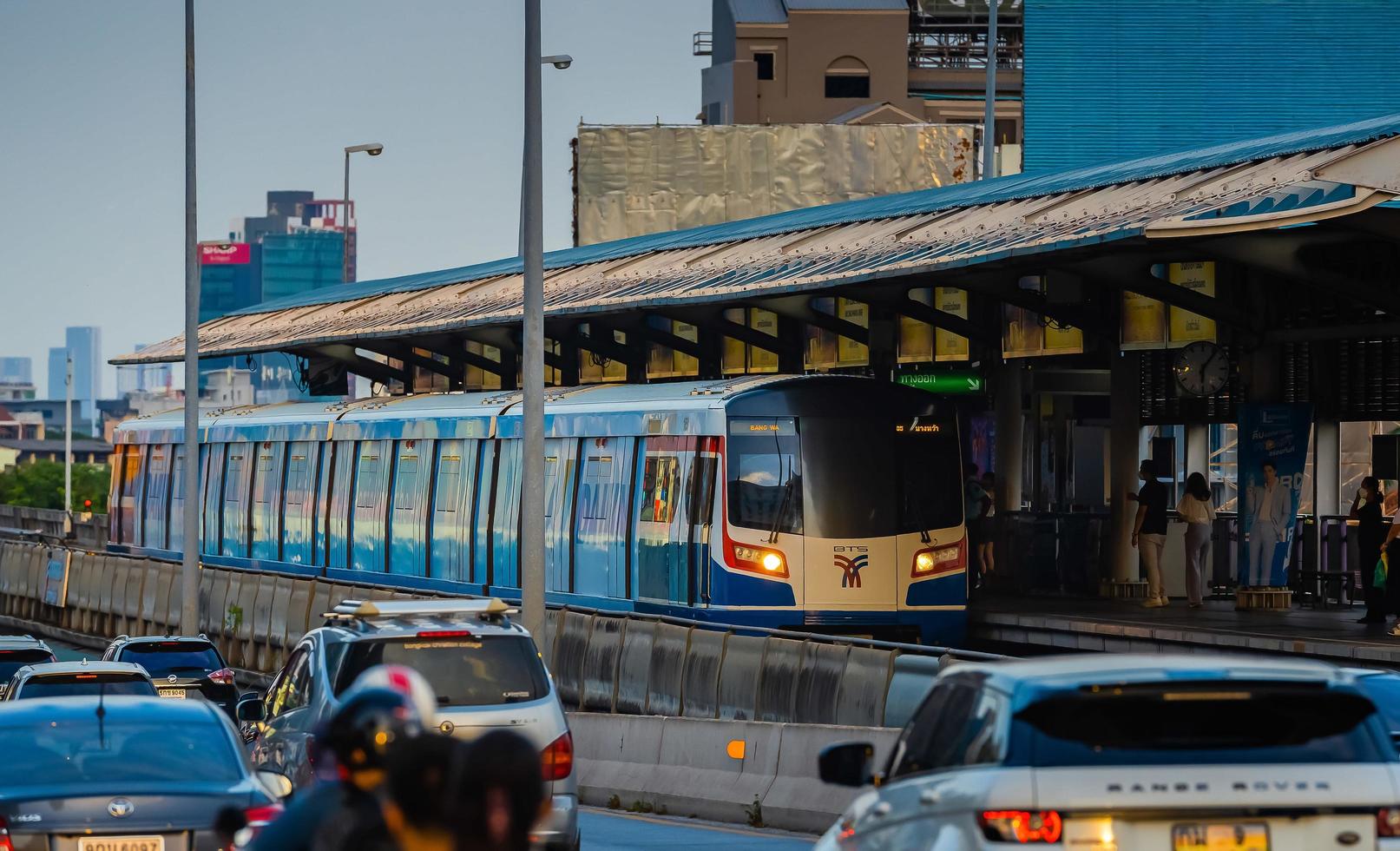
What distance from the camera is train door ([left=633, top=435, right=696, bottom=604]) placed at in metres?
25.9

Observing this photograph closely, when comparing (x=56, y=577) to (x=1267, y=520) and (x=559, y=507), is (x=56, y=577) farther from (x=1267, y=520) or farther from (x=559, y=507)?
(x=1267, y=520)

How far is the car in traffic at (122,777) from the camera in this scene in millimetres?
8953

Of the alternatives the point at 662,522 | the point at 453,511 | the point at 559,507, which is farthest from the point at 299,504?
the point at 662,522

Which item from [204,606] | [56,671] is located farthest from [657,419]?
[204,606]

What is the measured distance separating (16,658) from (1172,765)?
63.0 feet

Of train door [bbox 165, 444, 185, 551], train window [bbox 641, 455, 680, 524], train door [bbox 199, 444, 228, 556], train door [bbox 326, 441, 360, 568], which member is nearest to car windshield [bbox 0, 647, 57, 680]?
train window [bbox 641, 455, 680, 524]

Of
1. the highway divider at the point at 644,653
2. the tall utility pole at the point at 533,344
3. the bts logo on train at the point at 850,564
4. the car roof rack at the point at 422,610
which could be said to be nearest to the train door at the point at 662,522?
the highway divider at the point at 644,653

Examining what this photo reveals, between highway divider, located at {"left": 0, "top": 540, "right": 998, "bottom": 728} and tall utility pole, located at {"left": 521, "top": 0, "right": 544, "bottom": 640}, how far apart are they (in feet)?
3.45

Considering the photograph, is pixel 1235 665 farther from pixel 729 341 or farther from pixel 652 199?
pixel 652 199

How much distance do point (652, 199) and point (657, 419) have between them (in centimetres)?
5717

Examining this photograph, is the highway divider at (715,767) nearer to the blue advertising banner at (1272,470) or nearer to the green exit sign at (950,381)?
the blue advertising banner at (1272,470)

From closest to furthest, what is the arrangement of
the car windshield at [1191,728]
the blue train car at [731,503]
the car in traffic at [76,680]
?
the car windshield at [1191,728] → the car in traffic at [76,680] → the blue train car at [731,503]

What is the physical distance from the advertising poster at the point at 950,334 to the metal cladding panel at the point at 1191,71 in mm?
22147

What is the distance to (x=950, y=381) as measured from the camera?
34.6 meters
